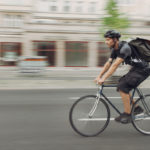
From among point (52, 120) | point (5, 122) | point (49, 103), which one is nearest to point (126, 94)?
point (52, 120)

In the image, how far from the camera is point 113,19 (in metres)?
16.1

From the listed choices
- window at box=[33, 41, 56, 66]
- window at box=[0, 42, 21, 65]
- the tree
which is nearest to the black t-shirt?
the tree

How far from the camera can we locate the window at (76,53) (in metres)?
28.9

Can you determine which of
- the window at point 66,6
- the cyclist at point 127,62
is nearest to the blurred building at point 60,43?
the window at point 66,6

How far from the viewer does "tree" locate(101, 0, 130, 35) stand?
16078 millimetres

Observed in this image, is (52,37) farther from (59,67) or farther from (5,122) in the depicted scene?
(5,122)

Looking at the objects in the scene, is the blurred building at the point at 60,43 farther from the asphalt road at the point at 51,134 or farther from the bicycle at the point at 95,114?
the bicycle at the point at 95,114

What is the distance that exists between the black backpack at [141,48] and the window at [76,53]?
2445 cm

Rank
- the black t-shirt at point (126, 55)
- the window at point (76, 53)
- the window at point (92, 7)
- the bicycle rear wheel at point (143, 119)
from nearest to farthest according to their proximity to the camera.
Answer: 1. the black t-shirt at point (126, 55)
2. the bicycle rear wheel at point (143, 119)
3. the window at point (76, 53)
4. the window at point (92, 7)

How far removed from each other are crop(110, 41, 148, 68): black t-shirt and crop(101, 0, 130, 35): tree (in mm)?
11462

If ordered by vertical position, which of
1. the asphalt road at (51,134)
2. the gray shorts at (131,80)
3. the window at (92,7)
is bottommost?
the asphalt road at (51,134)

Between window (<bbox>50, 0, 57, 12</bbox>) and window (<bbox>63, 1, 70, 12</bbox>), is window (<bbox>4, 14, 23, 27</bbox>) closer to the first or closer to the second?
window (<bbox>50, 0, 57, 12</bbox>)

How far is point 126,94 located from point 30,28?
80.9ft

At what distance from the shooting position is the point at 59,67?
29422mm
